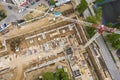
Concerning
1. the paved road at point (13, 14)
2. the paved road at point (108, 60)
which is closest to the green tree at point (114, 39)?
the paved road at point (108, 60)

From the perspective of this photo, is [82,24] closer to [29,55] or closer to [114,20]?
[114,20]

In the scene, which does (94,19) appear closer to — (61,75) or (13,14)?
(61,75)

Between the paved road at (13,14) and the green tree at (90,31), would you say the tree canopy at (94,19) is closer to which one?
the green tree at (90,31)

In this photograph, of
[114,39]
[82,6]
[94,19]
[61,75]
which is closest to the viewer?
[61,75]

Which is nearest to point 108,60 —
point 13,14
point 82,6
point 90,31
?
point 90,31

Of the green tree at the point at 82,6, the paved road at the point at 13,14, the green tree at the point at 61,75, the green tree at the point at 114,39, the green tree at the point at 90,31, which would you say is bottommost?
the green tree at the point at 61,75

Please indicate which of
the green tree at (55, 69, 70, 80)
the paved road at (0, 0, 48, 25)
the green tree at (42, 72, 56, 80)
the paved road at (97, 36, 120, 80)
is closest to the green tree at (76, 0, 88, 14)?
the paved road at (97, 36, 120, 80)
